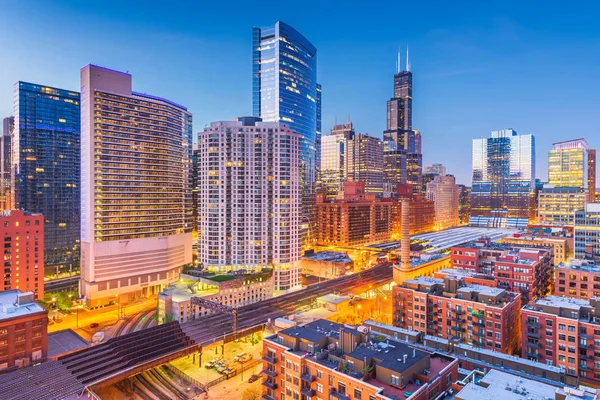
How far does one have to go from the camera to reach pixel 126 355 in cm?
7600

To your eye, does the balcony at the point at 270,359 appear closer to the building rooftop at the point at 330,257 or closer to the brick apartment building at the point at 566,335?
the brick apartment building at the point at 566,335

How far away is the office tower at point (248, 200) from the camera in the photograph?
447ft

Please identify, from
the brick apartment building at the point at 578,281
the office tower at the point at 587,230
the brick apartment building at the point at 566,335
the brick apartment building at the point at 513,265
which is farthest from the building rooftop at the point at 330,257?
the brick apartment building at the point at 566,335

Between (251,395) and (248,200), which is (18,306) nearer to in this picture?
(251,395)

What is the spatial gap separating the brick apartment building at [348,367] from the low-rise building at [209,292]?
55.9m

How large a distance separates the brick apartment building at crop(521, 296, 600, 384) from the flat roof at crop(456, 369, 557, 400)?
3088cm

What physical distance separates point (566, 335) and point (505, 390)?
1409 inches

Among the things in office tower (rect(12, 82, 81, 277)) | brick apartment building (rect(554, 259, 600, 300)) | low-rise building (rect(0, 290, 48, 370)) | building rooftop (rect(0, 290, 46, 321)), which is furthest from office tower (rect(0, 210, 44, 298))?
brick apartment building (rect(554, 259, 600, 300))

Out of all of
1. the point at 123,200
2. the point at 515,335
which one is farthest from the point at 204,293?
the point at 515,335

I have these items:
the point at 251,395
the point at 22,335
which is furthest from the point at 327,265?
the point at 22,335

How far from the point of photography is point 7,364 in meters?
73.6

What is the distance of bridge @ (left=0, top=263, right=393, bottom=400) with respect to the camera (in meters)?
64.1

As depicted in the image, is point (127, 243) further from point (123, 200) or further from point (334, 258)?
point (334, 258)

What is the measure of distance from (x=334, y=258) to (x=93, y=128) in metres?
114
